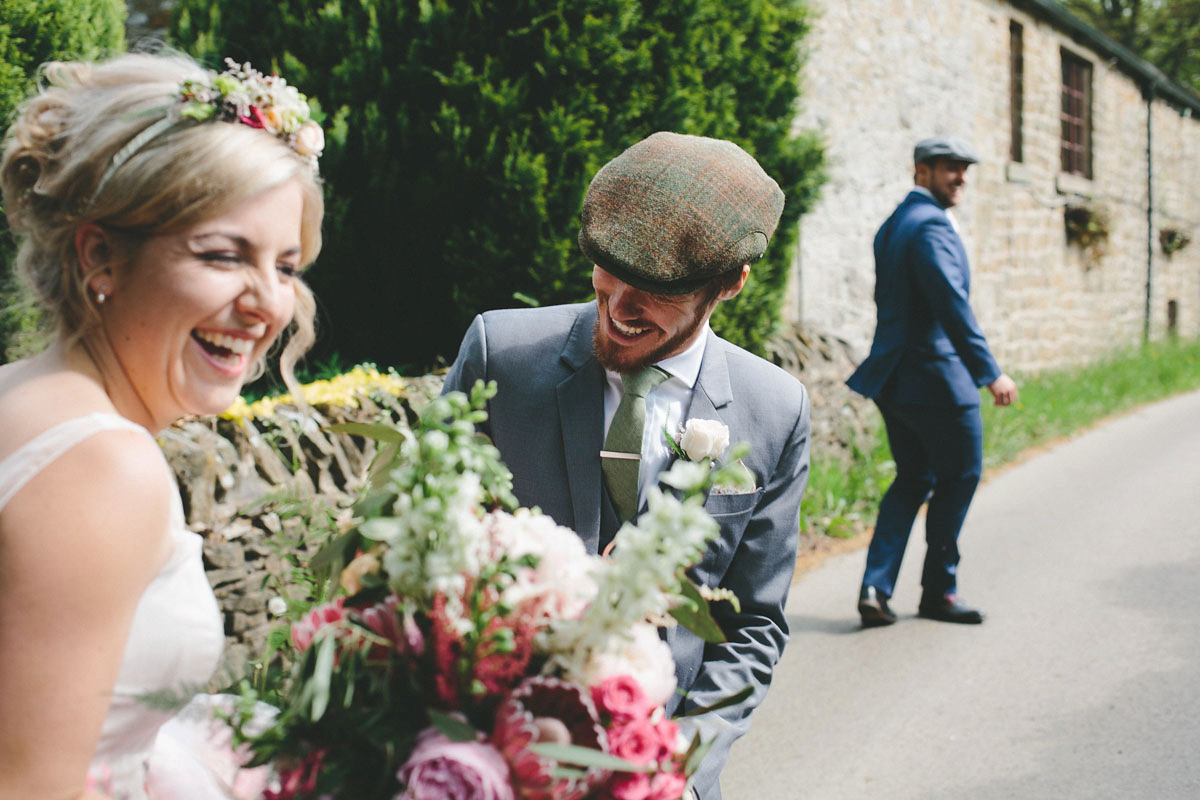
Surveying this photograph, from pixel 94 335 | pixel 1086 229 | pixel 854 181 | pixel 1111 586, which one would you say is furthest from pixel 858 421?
pixel 1086 229

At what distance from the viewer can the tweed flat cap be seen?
2084 mm

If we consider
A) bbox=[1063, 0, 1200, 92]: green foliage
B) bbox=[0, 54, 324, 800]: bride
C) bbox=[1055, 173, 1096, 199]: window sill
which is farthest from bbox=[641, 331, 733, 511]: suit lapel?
bbox=[1063, 0, 1200, 92]: green foliage

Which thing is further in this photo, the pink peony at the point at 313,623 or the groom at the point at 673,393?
the groom at the point at 673,393

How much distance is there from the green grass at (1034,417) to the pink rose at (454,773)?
5860 millimetres

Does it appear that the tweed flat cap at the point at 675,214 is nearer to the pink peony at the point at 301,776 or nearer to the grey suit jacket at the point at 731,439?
the grey suit jacket at the point at 731,439

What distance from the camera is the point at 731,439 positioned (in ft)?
7.29

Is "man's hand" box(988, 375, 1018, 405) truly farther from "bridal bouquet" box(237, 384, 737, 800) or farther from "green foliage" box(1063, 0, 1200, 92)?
"green foliage" box(1063, 0, 1200, 92)

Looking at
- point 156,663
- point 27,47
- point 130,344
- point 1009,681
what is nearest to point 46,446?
point 130,344

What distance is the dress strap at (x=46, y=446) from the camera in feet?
4.30

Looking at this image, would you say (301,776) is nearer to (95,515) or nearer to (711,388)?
(95,515)

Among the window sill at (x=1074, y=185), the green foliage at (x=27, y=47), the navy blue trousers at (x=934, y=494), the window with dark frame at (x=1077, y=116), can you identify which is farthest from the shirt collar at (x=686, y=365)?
the window with dark frame at (x=1077, y=116)

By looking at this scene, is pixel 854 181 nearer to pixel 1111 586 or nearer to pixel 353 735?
pixel 1111 586

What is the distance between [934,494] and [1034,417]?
6.21 m

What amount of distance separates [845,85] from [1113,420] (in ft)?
16.8
